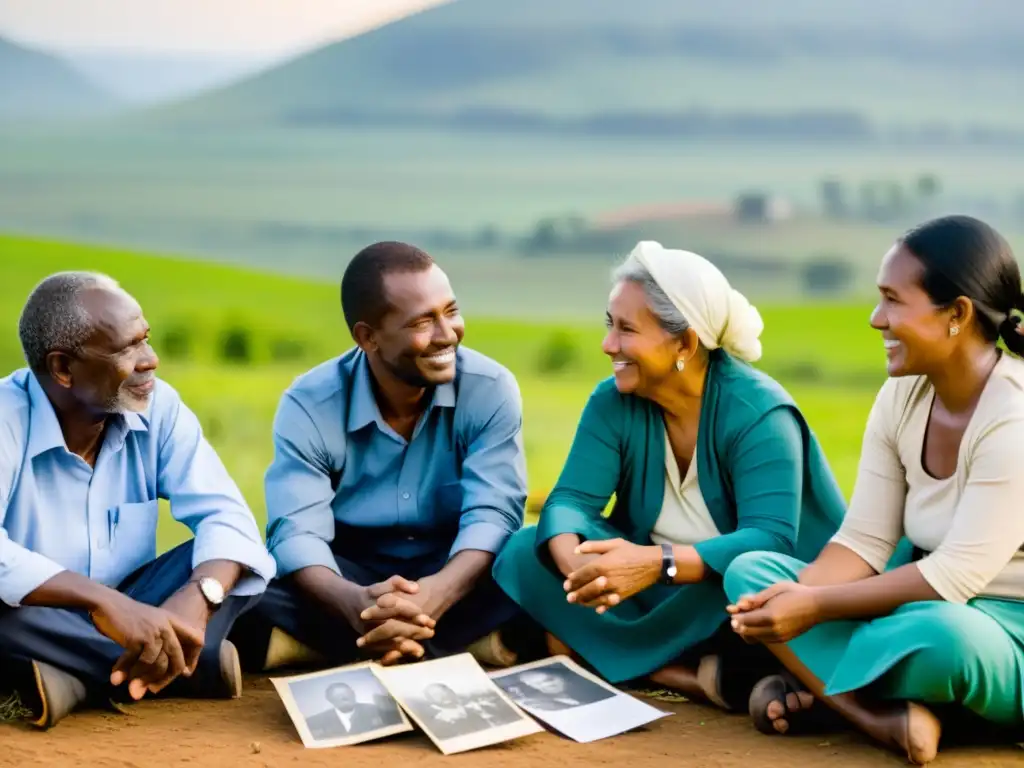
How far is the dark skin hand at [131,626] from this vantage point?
4129 millimetres

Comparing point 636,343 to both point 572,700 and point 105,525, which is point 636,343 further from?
point 105,525

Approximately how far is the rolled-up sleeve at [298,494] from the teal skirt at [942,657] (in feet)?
6.21

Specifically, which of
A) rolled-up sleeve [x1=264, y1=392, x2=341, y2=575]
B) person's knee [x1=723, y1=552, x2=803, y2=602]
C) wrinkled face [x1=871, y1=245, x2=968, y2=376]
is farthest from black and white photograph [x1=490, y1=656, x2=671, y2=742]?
wrinkled face [x1=871, y1=245, x2=968, y2=376]

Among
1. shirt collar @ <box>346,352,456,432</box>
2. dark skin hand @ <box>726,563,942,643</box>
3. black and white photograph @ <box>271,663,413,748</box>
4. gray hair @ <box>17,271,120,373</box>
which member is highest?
gray hair @ <box>17,271,120,373</box>

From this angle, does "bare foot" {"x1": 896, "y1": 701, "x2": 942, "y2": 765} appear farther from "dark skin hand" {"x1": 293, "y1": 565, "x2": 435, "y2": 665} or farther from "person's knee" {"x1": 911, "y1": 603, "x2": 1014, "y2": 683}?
"dark skin hand" {"x1": 293, "y1": 565, "x2": 435, "y2": 665}

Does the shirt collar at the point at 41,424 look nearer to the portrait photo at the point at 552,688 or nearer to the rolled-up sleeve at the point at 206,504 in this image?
the rolled-up sleeve at the point at 206,504

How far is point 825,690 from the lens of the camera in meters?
3.95

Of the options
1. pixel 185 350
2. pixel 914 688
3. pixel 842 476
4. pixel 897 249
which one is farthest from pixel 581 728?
pixel 185 350

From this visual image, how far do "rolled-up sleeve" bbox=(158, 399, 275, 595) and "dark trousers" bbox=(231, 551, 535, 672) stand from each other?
0.60 ft

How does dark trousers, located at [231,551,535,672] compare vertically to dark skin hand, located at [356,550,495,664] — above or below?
below

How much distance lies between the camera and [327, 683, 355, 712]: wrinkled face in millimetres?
4280

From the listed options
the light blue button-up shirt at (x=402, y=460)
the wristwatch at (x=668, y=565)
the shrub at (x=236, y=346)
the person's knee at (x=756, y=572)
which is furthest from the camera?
the shrub at (x=236, y=346)

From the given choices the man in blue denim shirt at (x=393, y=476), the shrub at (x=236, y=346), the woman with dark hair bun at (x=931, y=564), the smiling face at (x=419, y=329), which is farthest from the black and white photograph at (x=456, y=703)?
the shrub at (x=236, y=346)

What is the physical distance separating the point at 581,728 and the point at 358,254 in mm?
1989
